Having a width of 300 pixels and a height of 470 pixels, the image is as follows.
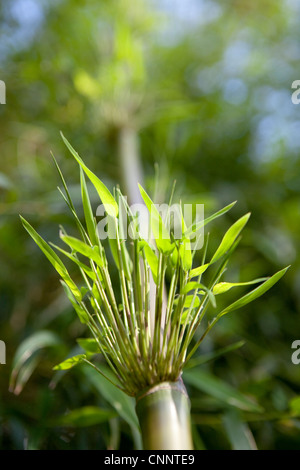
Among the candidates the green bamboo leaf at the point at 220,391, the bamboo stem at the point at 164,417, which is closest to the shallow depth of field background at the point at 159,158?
the green bamboo leaf at the point at 220,391

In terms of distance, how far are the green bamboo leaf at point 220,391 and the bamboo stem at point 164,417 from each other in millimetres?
238

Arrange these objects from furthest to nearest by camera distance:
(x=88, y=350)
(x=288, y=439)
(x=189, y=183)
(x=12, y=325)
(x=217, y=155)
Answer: (x=217, y=155), (x=189, y=183), (x=12, y=325), (x=288, y=439), (x=88, y=350)

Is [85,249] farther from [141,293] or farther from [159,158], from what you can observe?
[159,158]

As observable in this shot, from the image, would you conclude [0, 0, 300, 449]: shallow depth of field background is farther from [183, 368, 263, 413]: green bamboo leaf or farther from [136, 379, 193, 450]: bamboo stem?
[136, 379, 193, 450]: bamboo stem

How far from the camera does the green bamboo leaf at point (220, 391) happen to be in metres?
0.49

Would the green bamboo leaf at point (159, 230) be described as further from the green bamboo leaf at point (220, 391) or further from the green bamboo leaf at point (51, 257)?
the green bamboo leaf at point (220, 391)

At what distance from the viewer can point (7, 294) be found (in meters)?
0.72

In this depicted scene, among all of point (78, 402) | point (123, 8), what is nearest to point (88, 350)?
point (78, 402)

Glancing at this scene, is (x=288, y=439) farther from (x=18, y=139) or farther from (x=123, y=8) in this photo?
(x=123, y=8)

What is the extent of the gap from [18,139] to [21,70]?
6.7 inches

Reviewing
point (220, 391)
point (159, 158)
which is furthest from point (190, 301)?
point (159, 158)

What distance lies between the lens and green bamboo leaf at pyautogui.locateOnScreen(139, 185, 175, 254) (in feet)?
0.91

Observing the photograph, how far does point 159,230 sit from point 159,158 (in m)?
0.58

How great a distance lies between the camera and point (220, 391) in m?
0.51
